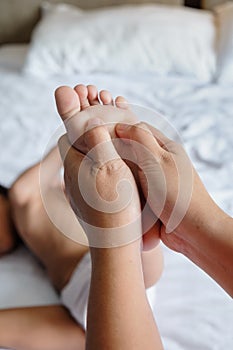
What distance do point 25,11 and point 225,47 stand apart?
826 millimetres

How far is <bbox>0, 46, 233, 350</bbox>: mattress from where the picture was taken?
864 millimetres

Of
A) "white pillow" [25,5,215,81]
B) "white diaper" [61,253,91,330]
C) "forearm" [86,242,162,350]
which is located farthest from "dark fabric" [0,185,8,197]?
"white pillow" [25,5,215,81]

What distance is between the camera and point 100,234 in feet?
2.44

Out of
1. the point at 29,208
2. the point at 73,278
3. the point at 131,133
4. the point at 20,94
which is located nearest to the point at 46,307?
the point at 73,278

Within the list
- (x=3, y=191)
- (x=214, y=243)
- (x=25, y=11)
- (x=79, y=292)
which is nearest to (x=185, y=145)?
(x=3, y=191)

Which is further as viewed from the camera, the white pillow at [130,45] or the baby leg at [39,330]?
the white pillow at [130,45]

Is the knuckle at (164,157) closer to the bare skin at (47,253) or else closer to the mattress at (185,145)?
the bare skin at (47,253)

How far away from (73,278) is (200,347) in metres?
0.27

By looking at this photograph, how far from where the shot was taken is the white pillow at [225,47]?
1783 millimetres

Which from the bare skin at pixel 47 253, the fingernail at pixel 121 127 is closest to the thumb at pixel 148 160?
the fingernail at pixel 121 127

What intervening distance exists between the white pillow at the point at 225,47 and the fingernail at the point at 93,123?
42.1 inches

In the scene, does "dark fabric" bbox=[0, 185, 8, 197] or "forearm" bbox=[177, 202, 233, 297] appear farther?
"dark fabric" bbox=[0, 185, 8, 197]

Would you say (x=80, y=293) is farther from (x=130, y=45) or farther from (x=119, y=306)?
(x=130, y=45)

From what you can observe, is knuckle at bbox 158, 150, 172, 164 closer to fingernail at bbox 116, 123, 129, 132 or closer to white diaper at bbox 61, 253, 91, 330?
fingernail at bbox 116, 123, 129, 132
